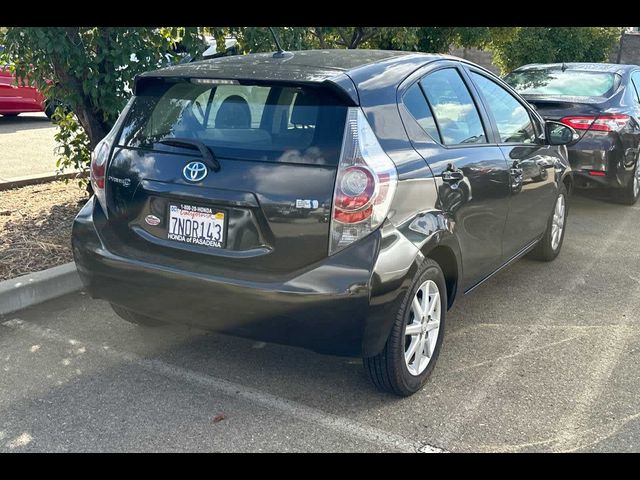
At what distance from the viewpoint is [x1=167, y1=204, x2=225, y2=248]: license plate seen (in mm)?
3139

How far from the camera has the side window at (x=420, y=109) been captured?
3492mm

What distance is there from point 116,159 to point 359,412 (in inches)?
68.0

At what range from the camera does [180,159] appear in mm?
3268

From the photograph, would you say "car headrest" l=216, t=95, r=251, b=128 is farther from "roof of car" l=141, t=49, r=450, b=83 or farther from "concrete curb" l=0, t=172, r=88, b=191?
"concrete curb" l=0, t=172, r=88, b=191

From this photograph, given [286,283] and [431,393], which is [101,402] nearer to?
[286,283]

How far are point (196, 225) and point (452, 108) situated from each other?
1.64 meters

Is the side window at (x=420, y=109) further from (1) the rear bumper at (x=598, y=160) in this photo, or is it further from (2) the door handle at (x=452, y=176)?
(1) the rear bumper at (x=598, y=160)

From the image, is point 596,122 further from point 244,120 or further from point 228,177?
point 228,177

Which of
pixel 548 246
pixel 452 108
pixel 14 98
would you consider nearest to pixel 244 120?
pixel 452 108

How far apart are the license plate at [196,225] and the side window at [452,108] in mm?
1327

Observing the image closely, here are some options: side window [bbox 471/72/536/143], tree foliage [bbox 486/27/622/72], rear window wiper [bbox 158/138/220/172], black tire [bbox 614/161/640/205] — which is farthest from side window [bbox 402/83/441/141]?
tree foliage [bbox 486/27/622/72]

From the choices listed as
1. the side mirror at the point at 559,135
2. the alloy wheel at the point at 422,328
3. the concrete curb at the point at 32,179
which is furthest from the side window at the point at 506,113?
the concrete curb at the point at 32,179

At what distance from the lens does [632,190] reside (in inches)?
299
